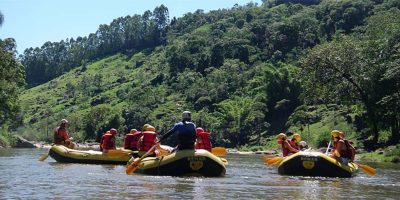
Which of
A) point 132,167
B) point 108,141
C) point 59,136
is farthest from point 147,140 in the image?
point 59,136

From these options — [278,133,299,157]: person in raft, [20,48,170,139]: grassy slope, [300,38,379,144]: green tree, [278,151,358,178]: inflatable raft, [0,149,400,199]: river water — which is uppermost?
[20,48,170,139]: grassy slope

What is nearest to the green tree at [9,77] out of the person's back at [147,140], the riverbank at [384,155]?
the riverbank at [384,155]

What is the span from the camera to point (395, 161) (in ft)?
135

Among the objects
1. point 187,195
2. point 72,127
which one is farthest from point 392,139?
point 72,127

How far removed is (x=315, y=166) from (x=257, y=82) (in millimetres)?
82290

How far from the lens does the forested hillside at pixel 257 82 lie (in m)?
52.2

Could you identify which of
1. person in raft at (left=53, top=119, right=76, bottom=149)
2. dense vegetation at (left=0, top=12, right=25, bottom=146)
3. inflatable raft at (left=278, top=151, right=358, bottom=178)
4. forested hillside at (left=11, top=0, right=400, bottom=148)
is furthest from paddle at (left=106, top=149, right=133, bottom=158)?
dense vegetation at (left=0, top=12, right=25, bottom=146)

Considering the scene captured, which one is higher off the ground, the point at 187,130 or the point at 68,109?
the point at 68,109

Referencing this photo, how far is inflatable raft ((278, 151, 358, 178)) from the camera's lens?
2222cm

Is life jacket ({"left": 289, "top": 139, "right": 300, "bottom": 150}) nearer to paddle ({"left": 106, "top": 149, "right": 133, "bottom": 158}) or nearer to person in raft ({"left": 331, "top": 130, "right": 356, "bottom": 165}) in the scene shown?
person in raft ({"left": 331, "top": 130, "right": 356, "bottom": 165})

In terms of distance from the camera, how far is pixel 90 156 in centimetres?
2833

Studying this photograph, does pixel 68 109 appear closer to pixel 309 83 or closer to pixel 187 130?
pixel 309 83

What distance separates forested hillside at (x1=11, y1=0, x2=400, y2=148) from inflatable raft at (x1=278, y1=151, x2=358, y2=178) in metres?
22.2

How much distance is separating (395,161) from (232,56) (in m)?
94.3
